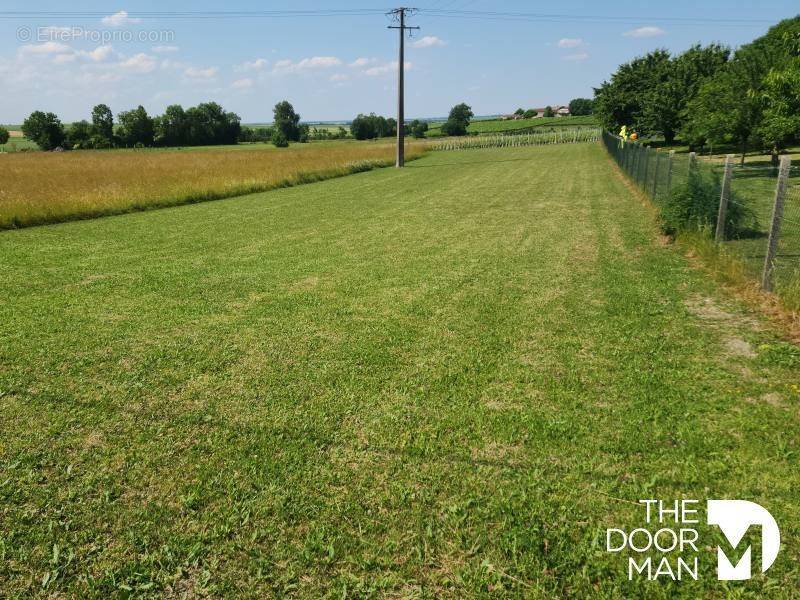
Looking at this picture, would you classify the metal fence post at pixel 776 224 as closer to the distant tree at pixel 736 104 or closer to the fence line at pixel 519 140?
the distant tree at pixel 736 104

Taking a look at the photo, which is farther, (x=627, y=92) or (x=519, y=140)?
(x=519, y=140)

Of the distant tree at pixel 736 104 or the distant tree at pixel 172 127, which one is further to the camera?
the distant tree at pixel 172 127

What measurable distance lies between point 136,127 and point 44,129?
13.3 metres

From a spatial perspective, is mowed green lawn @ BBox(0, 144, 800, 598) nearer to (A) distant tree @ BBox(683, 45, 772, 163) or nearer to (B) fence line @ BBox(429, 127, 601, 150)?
(A) distant tree @ BBox(683, 45, 772, 163)

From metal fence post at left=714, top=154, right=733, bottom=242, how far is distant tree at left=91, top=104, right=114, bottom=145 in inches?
3444

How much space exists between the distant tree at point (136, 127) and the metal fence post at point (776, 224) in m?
93.8

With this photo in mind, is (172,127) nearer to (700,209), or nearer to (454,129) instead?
(454,129)

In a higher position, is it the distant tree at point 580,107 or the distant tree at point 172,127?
the distant tree at point 580,107

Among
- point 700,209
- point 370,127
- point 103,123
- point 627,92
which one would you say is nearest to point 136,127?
point 103,123

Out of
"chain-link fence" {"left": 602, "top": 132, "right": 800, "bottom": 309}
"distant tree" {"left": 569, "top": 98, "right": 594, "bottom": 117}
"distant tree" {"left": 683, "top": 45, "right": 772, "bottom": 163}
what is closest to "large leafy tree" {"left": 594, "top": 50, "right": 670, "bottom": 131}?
"distant tree" {"left": 683, "top": 45, "right": 772, "bottom": 163}

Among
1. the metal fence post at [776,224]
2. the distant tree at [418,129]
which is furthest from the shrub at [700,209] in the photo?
the distant tree at [418,129]

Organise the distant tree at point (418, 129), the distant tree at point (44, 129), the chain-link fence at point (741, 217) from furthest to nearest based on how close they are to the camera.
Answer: the distant tree at point (418, 129)
the distant tree at point (44, 129)
the chain-link fence at point (741, 217)

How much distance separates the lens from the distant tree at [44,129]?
7225cm

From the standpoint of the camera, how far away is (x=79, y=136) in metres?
76.9
